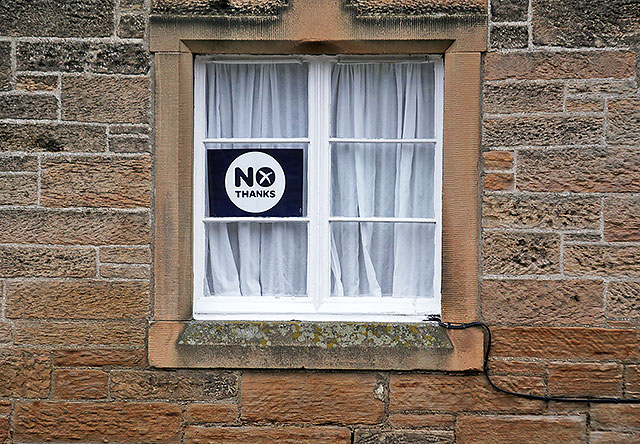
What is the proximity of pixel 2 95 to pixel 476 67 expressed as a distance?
8.58 ft

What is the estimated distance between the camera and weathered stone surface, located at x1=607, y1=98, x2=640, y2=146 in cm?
379

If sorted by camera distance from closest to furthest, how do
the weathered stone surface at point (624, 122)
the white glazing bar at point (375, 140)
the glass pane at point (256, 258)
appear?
the weathered stone surface at point (624, 122)
the white glazing bar at point (375, 140)
the glass pane at point (256, 258)

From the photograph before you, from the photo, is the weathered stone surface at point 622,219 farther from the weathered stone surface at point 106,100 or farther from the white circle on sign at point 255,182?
the weathered stone surface at point 106,100

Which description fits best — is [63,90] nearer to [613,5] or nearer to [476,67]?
→ [476,67]

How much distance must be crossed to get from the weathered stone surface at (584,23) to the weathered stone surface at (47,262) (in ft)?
9.04

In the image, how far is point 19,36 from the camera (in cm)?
391

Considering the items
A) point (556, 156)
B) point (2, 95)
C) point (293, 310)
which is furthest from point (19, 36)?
point (556, 156)

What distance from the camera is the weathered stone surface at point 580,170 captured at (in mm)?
3797

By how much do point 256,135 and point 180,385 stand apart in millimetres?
1486

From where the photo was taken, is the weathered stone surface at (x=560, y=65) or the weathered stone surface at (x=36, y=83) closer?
the weathered stone surface at (x=560, y=65)


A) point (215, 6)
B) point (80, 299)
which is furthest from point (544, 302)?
point (80, 299)

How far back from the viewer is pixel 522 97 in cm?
384

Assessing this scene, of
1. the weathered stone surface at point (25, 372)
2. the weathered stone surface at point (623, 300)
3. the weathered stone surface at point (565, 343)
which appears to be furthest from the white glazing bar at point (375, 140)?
the weathered stone surface at point (25, 372)

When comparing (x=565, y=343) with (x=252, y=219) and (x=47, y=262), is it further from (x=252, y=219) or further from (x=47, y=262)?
(x=47, y=262)
